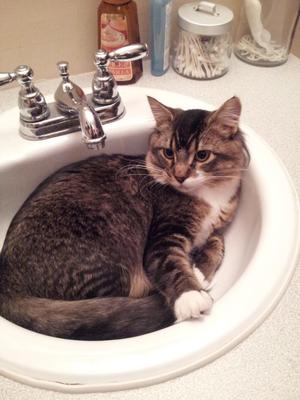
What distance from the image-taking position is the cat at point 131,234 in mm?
634

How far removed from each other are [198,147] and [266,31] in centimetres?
52

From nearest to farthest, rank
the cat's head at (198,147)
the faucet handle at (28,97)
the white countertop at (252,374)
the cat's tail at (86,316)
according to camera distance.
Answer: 1. the white countertop at (252,374)
2. the cat's tail at (86,316)
3. the faucet handle at (28,97)
4. the cat's head at (198,147)

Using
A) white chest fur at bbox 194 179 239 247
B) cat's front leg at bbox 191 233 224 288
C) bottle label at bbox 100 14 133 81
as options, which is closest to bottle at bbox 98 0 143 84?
bottle label at bbox 100 14 133 81

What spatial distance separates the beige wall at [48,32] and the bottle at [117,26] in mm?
51

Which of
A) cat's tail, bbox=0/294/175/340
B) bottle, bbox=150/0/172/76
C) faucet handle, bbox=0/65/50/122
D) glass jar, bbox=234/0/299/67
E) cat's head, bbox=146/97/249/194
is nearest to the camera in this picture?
cat's tail, bbox=0/294/175/340

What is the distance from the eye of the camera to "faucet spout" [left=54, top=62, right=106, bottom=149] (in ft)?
2.26

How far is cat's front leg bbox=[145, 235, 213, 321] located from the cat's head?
14 cm

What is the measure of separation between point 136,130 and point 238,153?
10.3 inches

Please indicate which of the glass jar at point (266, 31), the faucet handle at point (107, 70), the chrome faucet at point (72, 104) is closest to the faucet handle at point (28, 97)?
the chrome faucet at point (72, 104)

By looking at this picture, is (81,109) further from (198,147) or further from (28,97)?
(198,147)

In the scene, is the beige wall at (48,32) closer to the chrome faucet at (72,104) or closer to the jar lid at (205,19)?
the jar lid at (205,19)

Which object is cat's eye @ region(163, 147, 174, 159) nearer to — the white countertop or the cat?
the cat

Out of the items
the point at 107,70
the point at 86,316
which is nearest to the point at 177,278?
the point at 86,316

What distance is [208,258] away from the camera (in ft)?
2.77
